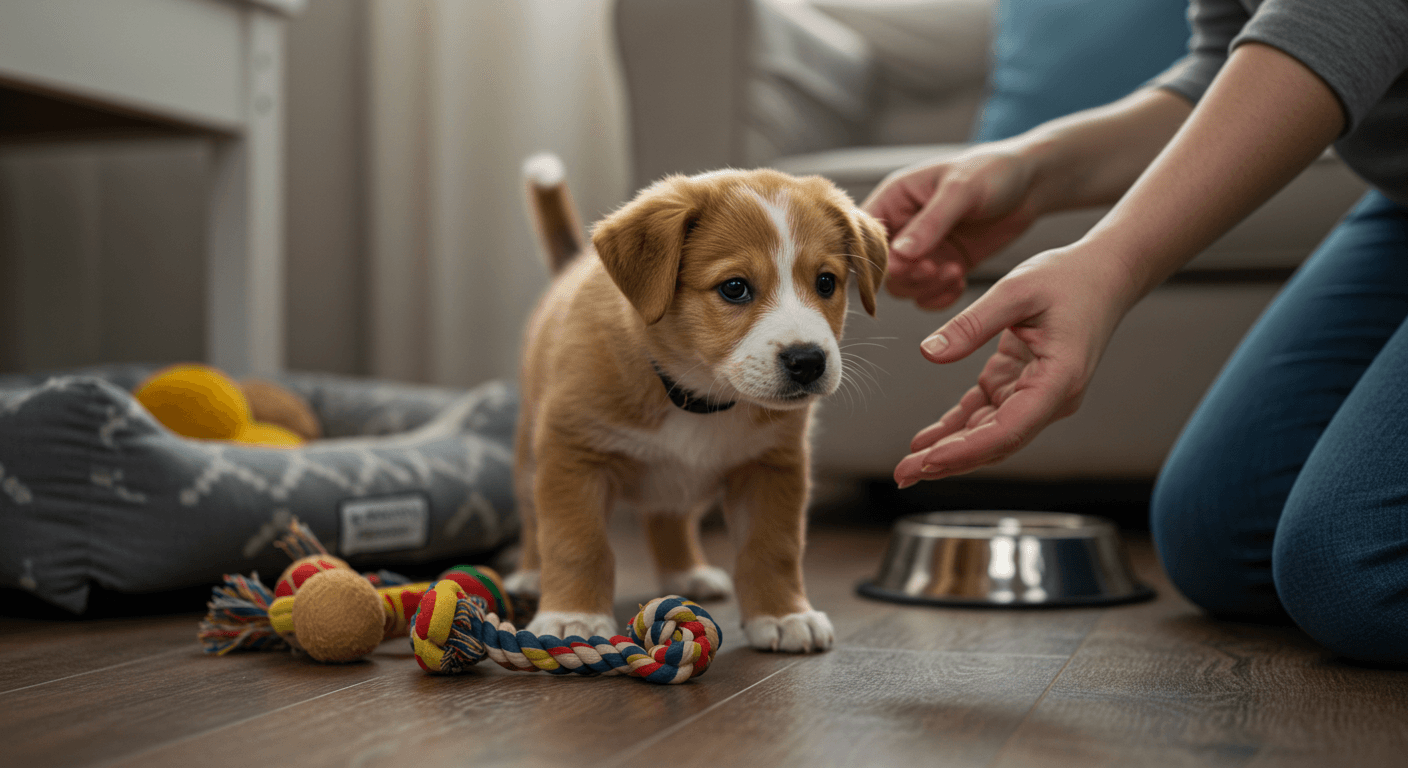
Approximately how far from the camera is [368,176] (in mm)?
3689

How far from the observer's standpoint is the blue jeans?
3.97ft

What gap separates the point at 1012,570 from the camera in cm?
165

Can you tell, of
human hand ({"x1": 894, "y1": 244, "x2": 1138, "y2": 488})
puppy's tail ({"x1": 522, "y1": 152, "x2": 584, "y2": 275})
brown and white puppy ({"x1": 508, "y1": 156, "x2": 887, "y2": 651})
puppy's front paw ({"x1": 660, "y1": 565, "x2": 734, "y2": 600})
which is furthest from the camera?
puppy's tail ({"x1": 522, "y1": 152, "x2": 584, "y2": 275})

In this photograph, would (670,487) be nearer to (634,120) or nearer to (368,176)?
(634,120)

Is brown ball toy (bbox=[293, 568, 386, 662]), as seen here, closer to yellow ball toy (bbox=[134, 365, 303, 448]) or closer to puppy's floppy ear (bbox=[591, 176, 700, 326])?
puppy's floppy ear (bbox=[591, 176, 700, 326])

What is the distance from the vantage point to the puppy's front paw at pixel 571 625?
1.25m

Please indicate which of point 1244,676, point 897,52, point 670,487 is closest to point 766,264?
point 670,487

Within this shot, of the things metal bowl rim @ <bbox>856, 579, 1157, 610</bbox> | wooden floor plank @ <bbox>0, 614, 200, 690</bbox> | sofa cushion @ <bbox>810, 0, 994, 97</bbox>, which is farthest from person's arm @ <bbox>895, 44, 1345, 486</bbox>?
sofa cushion @ <bbox>810, 0, 994, 97</bbox>

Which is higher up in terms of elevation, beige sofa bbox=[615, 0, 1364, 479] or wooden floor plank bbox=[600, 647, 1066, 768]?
beige sofa bbox=[615, 0, 1364, 479]

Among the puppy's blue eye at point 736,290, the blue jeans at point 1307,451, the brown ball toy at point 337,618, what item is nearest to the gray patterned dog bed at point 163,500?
the brown ball toy at point 337,618

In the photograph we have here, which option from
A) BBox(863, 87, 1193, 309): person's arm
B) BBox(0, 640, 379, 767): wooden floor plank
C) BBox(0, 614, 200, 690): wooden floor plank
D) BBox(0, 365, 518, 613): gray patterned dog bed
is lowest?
BBox(0, 614, 200, 690): wooden floor plank

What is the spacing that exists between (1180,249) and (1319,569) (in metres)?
0.38

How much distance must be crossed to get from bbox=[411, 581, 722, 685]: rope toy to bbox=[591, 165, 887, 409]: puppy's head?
0.26 m

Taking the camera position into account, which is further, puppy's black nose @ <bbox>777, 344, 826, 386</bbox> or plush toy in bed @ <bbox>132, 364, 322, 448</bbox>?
plush toy in bed @ <bbox>132, 364, 322, 448</bbox>
